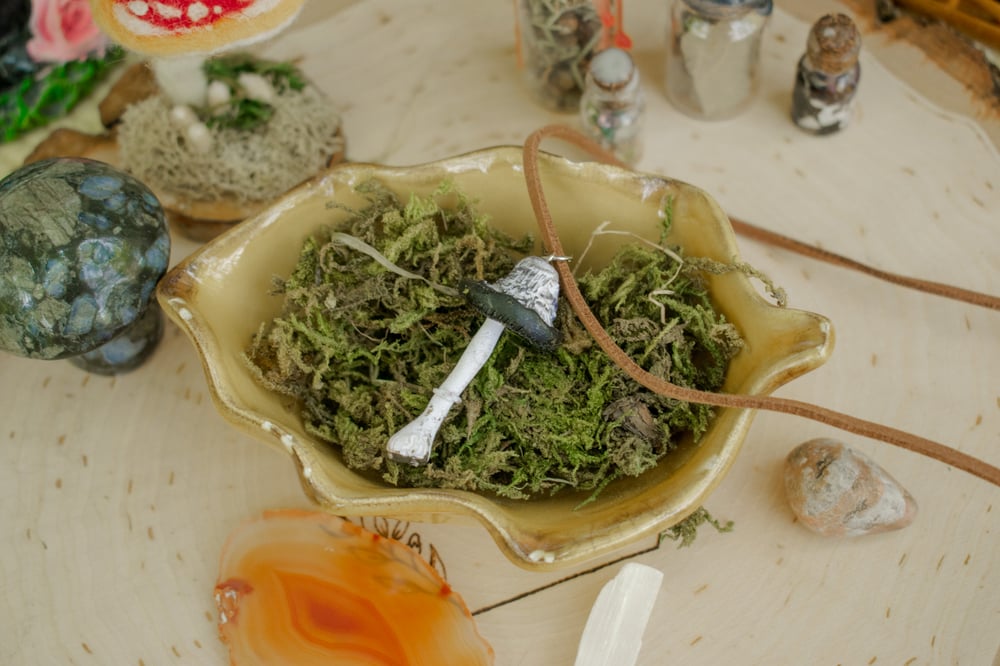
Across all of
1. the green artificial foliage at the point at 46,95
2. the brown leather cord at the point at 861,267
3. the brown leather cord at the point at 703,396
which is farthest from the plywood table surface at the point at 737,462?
the green artificial foliage at the point at 46,95

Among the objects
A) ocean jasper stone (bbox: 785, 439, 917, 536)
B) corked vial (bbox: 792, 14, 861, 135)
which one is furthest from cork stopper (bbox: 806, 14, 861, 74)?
ocean jasper stone (bbox: 785, 439, 917, 536)

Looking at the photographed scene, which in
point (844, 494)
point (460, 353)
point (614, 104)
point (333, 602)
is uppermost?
point (614, 104)

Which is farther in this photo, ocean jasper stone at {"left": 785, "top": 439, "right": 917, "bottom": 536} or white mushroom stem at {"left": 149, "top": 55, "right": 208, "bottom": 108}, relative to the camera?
white mushroom stem at {"left": 149, "top": 55, "right": 208, "bottom": 108}

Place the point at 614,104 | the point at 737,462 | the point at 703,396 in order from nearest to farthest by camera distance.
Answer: the point at 703,396 < the point at 737,462 < the point at 614,104

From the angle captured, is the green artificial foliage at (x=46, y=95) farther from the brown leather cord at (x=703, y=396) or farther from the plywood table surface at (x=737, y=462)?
the brown leather cord at (x=703, y=396)

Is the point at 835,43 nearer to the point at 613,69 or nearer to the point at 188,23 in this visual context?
the point at 613,69

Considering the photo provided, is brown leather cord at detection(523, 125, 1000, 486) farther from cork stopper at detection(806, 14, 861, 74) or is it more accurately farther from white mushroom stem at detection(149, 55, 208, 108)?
white mushroom stem at detection(149, 55, 208, 108)

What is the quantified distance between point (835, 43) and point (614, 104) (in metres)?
0.29

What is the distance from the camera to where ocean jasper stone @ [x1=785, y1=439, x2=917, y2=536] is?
3.14 feet

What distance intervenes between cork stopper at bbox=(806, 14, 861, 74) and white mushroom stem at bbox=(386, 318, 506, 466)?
23.2 inches

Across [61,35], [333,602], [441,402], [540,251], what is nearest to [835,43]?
[540,251]

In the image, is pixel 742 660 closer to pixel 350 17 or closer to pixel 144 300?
pixel 144 300

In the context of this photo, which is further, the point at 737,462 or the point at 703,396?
the point at 737,462

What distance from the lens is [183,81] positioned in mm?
1223
